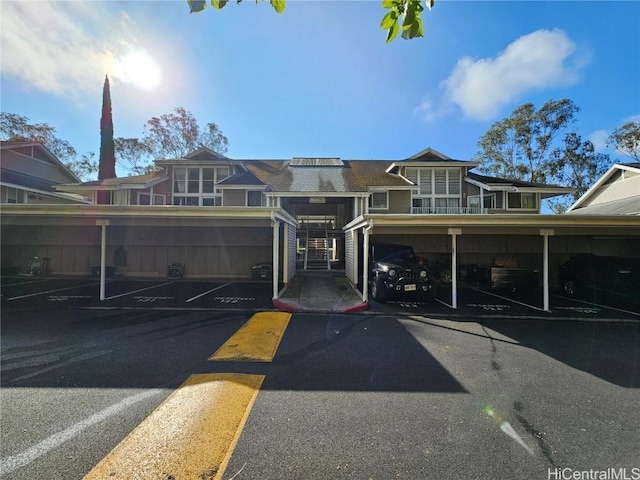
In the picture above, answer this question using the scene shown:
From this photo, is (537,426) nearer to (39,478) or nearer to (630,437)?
(630,437)

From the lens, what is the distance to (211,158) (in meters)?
17.4

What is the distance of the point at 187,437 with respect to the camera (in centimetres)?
263

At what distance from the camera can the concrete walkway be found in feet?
25.6

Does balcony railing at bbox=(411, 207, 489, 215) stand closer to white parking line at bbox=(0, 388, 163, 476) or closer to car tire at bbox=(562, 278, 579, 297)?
car tire at bbox=(562, 278, 579, 297)

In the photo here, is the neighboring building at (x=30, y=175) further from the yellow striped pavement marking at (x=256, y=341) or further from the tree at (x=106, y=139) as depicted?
the yellow striped pavement marking at (x=256, y=341)

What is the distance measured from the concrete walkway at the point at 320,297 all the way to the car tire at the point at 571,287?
8.03 m

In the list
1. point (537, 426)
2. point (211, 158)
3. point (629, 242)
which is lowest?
point (537, 426)

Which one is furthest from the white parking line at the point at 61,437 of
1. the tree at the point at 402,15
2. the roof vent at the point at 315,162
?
the roof vent at the point at 315,162

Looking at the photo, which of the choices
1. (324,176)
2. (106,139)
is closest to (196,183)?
(324,176)

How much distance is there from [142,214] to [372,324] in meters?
6.79

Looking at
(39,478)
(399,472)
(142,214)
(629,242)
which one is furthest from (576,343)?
(629,242)

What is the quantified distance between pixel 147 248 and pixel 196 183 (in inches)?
192

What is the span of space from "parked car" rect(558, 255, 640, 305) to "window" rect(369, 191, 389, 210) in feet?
26.9

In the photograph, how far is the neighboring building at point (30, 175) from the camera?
1608 cm
